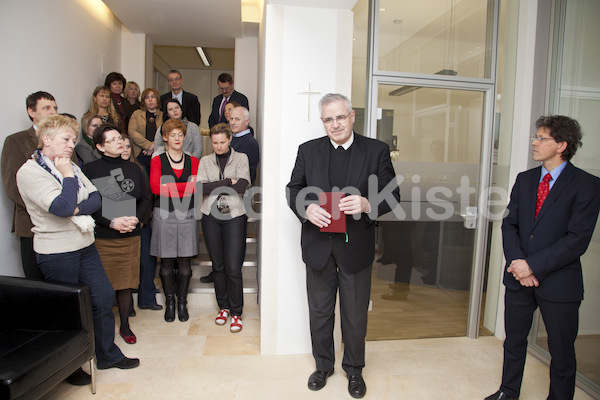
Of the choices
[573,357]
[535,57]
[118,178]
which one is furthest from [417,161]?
[118,178]

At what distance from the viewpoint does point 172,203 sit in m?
3.54

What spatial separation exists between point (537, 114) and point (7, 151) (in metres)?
3.92

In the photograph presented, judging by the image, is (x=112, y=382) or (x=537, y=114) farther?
(x=537, y=114)

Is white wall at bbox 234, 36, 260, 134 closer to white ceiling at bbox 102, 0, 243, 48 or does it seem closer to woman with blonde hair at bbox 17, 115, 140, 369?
white ceiling at bbox 102, 0, 243, 48

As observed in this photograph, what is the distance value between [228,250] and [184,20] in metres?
3.60

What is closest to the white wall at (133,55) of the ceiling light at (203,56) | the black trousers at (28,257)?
the ceiling light at (203,56)

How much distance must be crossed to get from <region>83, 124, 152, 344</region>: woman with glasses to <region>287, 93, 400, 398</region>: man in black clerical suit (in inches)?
52.1

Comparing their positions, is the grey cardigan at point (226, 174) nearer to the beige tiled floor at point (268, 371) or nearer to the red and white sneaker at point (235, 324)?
the red and white sneaker at point (235, 324)

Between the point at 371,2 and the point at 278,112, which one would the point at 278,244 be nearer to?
the point at 278,112

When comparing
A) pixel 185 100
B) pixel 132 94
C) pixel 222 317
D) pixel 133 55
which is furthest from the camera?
pixel 133 55

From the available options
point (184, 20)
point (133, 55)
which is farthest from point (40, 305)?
point (133, 55)

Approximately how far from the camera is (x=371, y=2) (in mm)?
3230

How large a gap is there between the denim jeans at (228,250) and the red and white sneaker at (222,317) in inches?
4.5

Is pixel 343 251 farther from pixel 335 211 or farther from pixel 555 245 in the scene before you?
pixel 555 245
